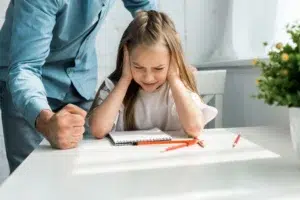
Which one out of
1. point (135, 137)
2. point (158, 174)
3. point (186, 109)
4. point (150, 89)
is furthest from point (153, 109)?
point (158, 174)

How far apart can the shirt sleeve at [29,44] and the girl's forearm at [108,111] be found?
0.16 m

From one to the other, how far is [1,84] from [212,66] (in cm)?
93

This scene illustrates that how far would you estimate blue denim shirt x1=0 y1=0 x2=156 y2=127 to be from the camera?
1.02m

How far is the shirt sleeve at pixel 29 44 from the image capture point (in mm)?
1013

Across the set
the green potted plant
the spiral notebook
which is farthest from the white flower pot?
the spiral notebook

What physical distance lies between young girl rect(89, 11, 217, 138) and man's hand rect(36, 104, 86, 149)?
0.55 feet

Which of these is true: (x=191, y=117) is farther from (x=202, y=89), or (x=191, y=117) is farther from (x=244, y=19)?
(x=244, y=19)

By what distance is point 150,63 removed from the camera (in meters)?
1.15

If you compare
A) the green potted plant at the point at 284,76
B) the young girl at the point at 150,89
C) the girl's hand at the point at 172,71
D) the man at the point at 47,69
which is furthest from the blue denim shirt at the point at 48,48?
the green potted plant at the point at 284,76

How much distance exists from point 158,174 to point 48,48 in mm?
574

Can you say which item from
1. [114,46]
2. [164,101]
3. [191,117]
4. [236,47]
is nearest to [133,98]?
[164,101]

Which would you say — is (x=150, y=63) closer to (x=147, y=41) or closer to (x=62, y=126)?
(x=147, y=41)

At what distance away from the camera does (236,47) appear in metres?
1.71

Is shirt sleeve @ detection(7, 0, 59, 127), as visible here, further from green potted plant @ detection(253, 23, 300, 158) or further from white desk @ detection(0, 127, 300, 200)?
green potted plant @ detection(253, 23, 300, 158)
